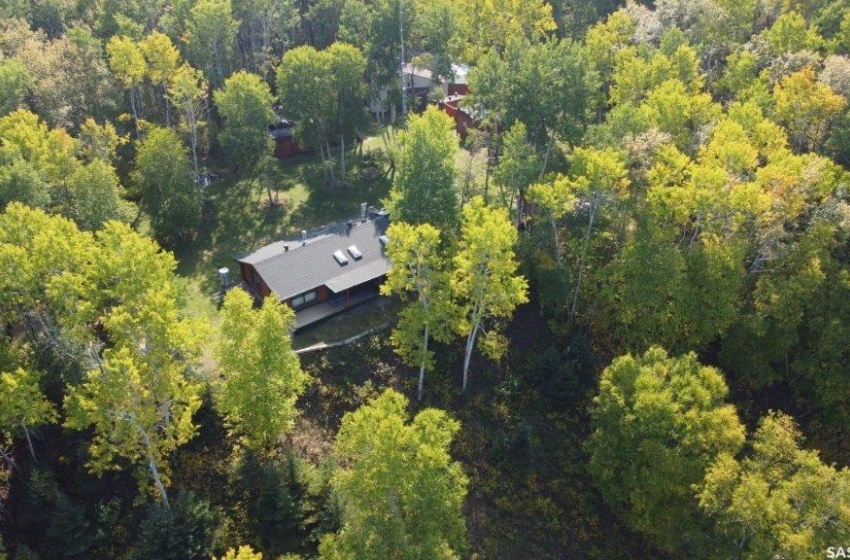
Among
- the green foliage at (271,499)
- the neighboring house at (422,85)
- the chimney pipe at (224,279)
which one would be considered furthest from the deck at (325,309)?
the neighboring house at (422,85)

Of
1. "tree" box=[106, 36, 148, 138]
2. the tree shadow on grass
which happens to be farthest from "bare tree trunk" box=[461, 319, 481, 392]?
"tree" box=[106, 36, 148, 138]

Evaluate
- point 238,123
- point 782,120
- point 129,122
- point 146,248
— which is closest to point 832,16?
point 782,120

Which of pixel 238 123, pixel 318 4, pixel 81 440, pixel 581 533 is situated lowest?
pixel 581 533

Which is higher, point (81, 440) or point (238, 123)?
point (238, 123)

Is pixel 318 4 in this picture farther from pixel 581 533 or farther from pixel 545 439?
pixel 581 533

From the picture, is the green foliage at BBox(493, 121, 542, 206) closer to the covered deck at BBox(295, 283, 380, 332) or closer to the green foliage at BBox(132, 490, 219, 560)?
the covered deck at BBox(295, 283, 380, 332)

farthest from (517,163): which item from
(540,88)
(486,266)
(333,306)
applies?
(333,306)

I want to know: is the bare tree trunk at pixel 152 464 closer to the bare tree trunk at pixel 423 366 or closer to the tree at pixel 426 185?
the bare tree trunk at pixel 423 366
